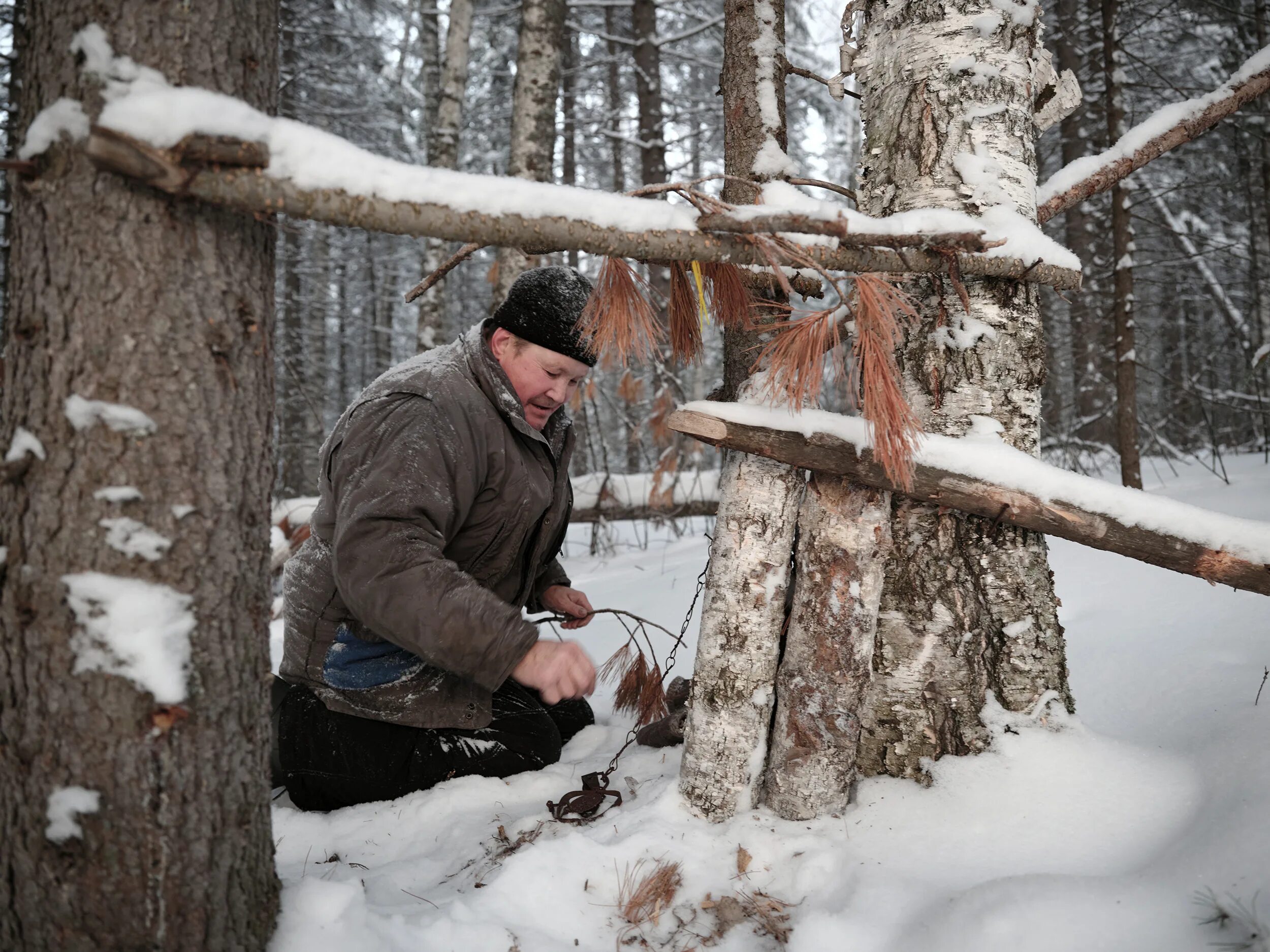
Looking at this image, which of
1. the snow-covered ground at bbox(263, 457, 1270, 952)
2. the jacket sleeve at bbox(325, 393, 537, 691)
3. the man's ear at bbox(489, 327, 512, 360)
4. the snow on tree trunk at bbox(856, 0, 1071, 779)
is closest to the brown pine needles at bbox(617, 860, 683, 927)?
the snow-covered ground at bbox(263, 457, 1270, 952)

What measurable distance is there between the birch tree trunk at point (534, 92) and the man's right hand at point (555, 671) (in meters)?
3.68

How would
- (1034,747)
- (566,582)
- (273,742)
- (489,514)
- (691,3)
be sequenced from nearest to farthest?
1. (1034,747)
2. (489,514)
3. (273,742)
4. (566,582)
5. (691,3)

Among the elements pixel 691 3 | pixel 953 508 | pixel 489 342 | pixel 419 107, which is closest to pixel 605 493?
pixel 489 342

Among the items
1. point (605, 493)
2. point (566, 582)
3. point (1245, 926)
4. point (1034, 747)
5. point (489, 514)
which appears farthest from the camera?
point (605, 493)

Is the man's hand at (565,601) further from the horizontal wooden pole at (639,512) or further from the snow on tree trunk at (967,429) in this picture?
the horizontal wooden pole at (639,512)

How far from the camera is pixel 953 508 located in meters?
1.96

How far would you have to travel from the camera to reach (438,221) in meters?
1.23

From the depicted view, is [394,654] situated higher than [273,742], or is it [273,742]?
[394,654]

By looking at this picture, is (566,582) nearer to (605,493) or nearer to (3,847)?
(3,847)

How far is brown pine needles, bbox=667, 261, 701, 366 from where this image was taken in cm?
196

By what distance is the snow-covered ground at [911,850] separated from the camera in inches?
55.1

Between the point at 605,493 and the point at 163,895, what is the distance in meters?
4.73

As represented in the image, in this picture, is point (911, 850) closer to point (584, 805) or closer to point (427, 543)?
point (584, 805)

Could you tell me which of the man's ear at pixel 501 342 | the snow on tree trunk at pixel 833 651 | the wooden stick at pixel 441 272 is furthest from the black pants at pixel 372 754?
the wooden stick at pixel 441 272
